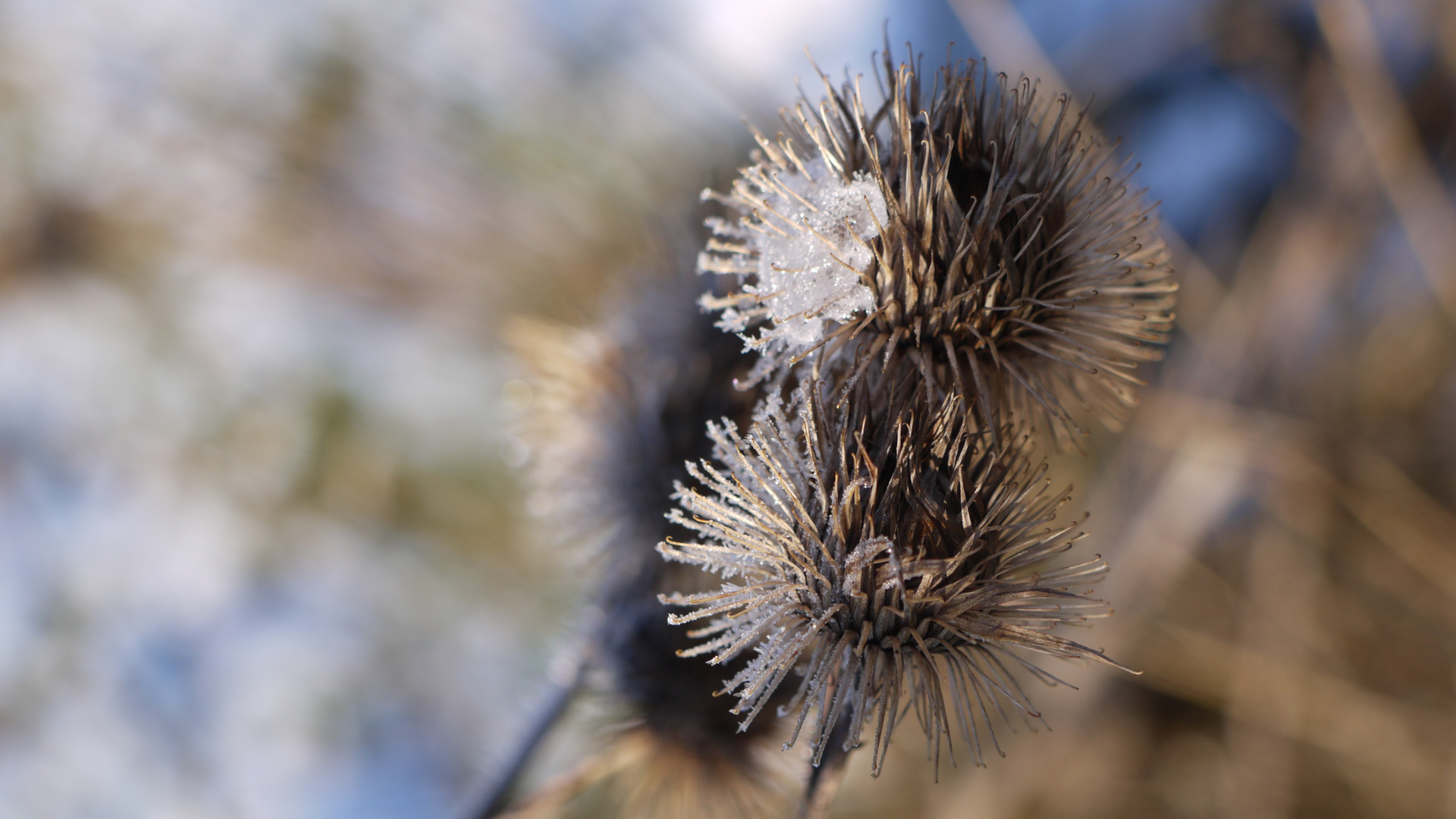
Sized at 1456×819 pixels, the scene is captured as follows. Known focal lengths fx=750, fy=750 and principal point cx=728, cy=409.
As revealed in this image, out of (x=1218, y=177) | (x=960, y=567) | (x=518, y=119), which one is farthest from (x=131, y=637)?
(x=1218, y=177)

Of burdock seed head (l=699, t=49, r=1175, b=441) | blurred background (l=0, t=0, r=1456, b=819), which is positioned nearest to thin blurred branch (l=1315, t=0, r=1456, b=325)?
blurred background (l=0, t=0, r=1456, b=819)

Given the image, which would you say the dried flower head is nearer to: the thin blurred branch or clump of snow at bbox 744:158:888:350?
clump of snow at bbox 744:158:888:350

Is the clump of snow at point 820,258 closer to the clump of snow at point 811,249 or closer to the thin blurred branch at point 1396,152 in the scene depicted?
the clump of snow at point 811,249

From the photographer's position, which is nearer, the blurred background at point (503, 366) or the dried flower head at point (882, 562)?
the dried flower head at point (882, 562)

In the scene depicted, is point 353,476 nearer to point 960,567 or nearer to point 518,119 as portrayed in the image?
point 518,119

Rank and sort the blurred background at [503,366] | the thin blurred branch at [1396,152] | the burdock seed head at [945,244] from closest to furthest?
the burdock seed head at [945,244] < the thin blurred branch at [1396,152] < the blurred background at [503,366]

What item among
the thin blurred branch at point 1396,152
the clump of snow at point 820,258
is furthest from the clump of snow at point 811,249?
the thin blurred branch at point 1396,152

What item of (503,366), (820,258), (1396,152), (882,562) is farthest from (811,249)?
(503,366)
